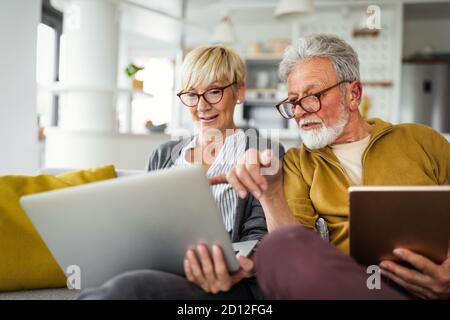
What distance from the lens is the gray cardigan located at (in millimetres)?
1471

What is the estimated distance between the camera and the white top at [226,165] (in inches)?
60.6

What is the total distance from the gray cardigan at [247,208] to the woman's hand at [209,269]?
1.21ft

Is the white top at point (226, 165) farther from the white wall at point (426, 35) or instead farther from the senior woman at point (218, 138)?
the white wall at point (426, 35)

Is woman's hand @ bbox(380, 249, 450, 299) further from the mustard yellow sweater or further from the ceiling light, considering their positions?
the ceiling light

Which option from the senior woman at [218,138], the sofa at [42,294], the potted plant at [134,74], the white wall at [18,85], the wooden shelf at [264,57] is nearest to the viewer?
the sofa at [42,294]

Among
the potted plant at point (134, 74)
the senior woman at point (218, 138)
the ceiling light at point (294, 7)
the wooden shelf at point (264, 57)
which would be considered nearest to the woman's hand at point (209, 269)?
the senior woman at point (218, 138)

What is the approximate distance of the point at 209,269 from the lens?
100 cm

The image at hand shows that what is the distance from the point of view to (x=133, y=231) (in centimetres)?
99

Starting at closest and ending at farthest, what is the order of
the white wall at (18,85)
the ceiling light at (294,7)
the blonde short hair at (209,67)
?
the blonde short hair at (209,67) → the white wall at (18,85) → the ceiling light at (294,7)

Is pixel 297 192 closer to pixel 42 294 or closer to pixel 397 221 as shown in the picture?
pixel 397 221

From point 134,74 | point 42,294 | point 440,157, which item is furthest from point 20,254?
point 134,74

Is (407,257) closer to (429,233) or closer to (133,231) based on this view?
(429,233)

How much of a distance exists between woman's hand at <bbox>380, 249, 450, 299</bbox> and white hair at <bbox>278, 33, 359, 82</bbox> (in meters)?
0.68

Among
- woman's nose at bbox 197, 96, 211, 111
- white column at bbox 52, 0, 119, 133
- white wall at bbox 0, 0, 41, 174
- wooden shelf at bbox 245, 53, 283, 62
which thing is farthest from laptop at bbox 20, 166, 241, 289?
wooden shelf at bbox 245, 53, 283, 62
